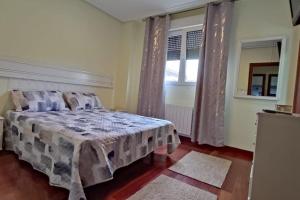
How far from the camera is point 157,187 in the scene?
5.60 ft

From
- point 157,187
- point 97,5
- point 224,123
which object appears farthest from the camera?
point 97,5

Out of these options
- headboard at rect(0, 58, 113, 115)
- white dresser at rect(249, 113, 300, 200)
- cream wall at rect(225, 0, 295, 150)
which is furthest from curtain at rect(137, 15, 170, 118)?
white dresser at rect(249, 113, 300, 200)

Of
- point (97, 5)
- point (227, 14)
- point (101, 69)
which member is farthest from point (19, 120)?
point (227, 14)

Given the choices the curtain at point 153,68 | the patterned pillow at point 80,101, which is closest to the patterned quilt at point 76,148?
the patterned pillow at point 80,101

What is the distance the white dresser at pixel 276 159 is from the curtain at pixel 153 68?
2.39m

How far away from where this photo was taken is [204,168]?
7.27ft

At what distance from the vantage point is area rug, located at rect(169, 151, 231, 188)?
1.96 m

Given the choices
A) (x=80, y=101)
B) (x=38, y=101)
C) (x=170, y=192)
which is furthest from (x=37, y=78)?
(x=170, y=192)

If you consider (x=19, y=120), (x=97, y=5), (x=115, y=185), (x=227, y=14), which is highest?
(x=97, y=5)

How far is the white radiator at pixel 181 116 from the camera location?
3352 mm

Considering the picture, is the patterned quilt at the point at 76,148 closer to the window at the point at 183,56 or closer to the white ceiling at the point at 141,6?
the window at the point at 183,56

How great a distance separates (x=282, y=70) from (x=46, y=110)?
3.52 metres

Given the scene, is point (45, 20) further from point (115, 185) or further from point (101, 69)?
point (115, 185)

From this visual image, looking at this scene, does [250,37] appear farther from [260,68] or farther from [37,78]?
[37,78]
